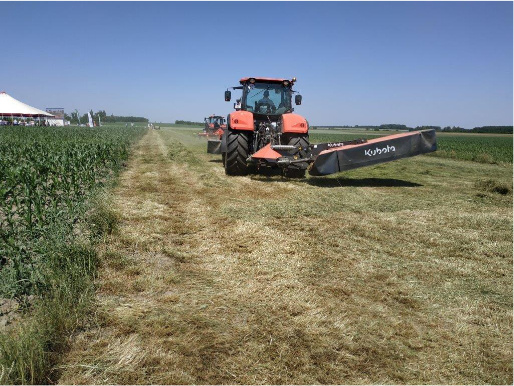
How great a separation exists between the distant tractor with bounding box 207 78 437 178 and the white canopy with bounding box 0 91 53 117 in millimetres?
42461

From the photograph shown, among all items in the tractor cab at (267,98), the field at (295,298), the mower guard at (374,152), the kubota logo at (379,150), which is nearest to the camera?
the field at (295,298)

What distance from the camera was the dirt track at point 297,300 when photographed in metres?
2.08

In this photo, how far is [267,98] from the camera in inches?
375

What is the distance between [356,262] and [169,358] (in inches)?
87.6

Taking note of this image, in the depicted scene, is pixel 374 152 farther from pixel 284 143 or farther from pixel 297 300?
pixel 297 300

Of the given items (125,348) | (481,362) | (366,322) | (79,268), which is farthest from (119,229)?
(481,362)

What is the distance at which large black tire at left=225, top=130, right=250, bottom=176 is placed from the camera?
841cm

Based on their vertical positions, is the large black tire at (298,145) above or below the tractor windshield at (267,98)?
below

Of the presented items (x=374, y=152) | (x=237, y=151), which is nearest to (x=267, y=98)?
(x=237, y=151)

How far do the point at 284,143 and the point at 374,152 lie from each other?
7.18 feet

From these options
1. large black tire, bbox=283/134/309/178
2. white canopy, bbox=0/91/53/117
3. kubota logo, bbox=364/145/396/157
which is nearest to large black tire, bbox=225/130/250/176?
large black tire, bbox=283/134/309/178

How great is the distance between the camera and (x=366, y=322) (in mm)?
2566

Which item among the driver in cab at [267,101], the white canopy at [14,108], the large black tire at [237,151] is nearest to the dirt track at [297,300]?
the large black tire at [237,151]

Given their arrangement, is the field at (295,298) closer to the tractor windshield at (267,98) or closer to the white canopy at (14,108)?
the tractor windshield at (267,98)
